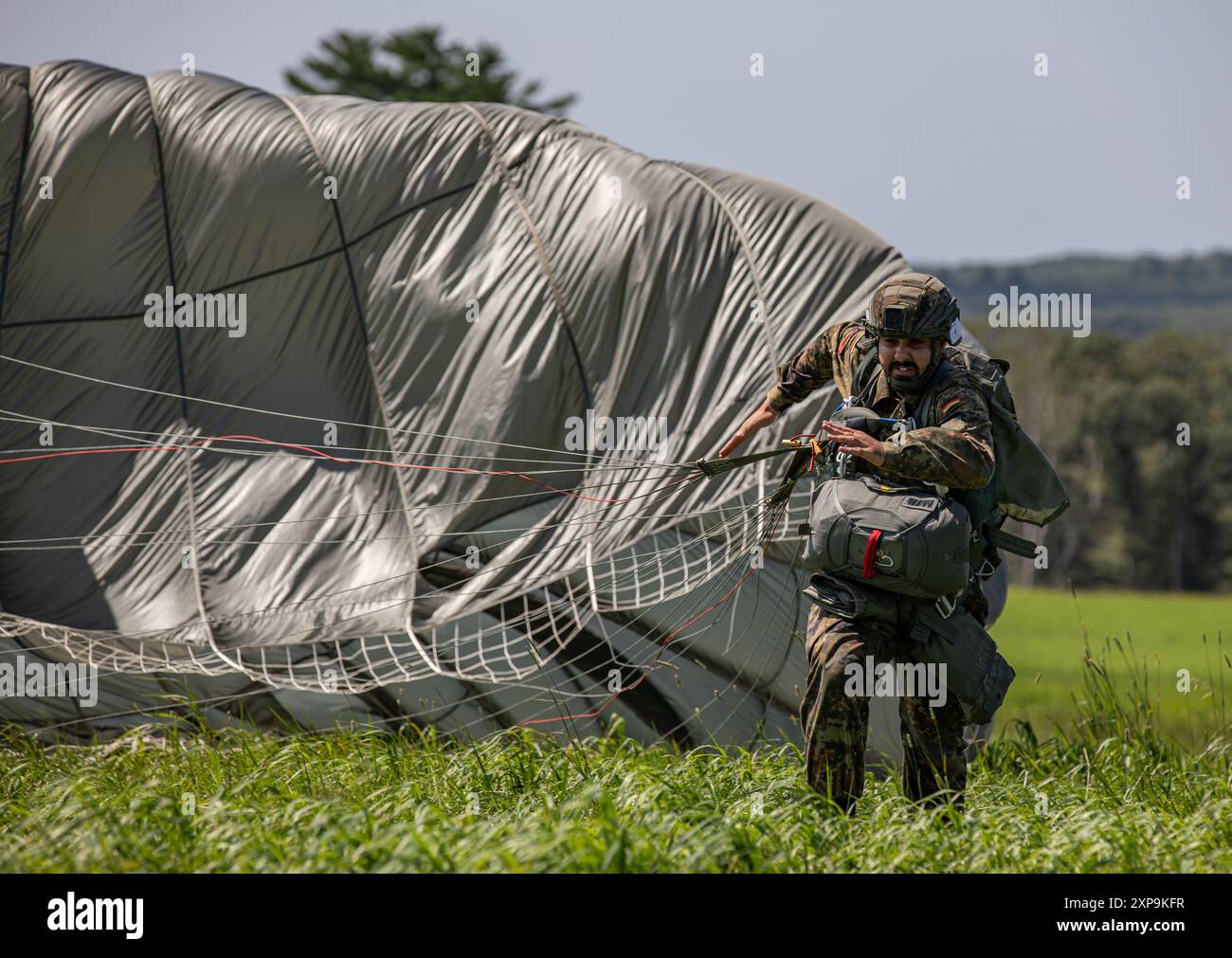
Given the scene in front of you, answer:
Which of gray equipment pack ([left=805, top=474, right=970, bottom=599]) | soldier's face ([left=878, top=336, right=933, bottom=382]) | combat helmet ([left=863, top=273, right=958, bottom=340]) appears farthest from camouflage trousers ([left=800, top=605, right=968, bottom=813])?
combat helmet ([left=863, top=273, right=958, bottom=340])

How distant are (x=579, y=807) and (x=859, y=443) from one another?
128 cm

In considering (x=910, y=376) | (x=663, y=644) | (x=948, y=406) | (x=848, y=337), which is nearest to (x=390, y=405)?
(x=663, y=644)

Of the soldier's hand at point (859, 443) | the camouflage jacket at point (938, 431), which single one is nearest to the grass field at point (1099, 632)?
the camouflage jacket at point (938, 431)

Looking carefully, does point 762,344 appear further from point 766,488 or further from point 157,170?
point 157,170

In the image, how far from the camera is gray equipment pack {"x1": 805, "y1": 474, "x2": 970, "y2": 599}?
3605 millimetres

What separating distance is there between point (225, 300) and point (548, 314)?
1641mm

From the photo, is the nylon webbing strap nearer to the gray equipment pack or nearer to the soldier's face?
the gray equipment pack

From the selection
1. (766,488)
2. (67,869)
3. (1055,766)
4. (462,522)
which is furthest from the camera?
(462,522)

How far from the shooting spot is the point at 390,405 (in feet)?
19.7

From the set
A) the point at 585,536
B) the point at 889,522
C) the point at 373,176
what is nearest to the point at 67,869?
the point at 889,522

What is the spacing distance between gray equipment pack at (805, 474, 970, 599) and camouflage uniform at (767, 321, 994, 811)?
0.25 feet

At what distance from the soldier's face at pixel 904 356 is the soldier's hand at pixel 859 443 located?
276 mm

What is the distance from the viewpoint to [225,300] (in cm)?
625

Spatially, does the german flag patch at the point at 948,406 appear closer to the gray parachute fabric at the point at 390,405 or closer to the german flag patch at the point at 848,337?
the german flag patch at the point at 848,337
